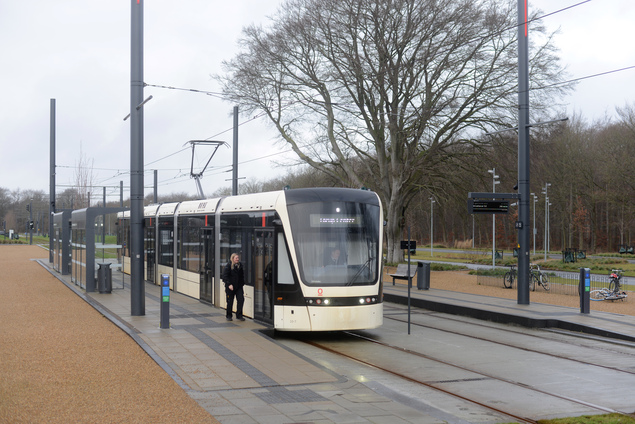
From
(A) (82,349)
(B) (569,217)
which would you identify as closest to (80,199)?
(B) (569,217)

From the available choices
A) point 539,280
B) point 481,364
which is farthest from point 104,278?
point 539,280

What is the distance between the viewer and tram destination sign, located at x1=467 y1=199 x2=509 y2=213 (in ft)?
62.6

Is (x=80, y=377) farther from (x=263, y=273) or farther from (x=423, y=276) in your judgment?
(x=423, y=276)

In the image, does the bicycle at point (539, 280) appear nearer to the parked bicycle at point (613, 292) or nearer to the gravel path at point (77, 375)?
the parked bicycle at point (613, 292)

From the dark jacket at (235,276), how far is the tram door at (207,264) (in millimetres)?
3043

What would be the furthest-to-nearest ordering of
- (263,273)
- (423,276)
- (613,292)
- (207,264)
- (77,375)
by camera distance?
(423,276), (613,292), (207,264), (263,273), (77,375)

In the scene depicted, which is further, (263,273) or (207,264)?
(207,264)

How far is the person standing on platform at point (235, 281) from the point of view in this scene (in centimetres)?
1491

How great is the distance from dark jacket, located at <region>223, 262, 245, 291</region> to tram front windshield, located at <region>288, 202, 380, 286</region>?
101 inches

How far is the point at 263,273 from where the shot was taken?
13742mm

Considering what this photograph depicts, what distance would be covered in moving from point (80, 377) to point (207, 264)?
939 centimetres

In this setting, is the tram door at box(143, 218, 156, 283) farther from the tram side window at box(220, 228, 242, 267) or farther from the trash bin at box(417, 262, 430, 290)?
the trash bin at box(417, 262, 430, 290)

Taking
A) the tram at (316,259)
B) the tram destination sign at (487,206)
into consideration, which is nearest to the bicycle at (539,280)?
the tram destination sign at (487,206)

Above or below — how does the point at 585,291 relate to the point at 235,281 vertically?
below
